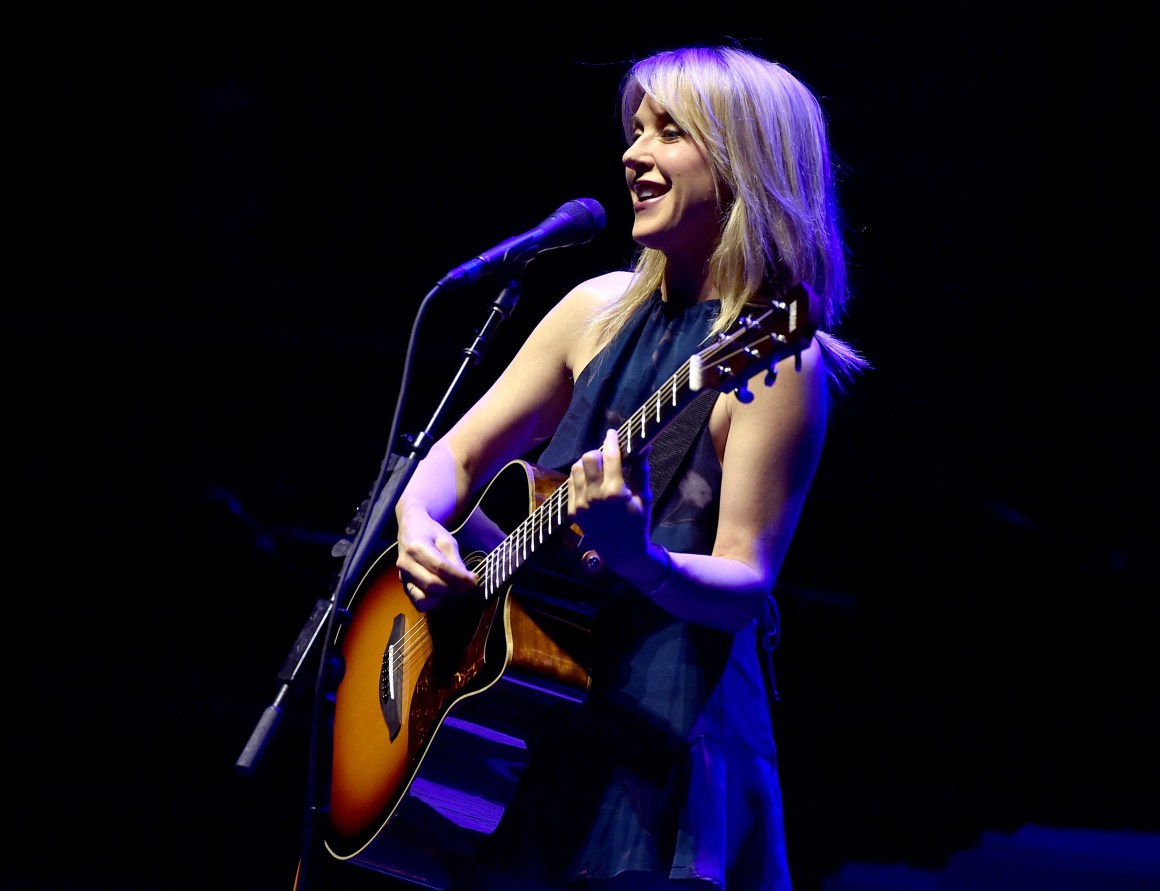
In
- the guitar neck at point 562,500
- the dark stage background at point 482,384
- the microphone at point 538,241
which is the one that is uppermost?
the microphone at point 538,241

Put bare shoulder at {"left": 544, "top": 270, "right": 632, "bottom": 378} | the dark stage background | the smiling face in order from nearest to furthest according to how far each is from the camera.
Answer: the smiling face → bare shoulder at {"left": 544, "top": 270, "right": 632, "bottom": 378} → the dark stage background

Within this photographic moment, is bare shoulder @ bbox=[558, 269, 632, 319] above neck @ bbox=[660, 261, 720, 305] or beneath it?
beneath

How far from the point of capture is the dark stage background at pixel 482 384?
4000 mm

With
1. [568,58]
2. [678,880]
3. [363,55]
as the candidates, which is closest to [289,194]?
[363,55]

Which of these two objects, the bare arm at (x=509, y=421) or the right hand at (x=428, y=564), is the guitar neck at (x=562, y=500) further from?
the bare arm at (x=509, y=421)

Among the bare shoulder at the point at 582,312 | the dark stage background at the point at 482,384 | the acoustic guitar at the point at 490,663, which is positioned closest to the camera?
the acoustic guitar at the point at 490,663

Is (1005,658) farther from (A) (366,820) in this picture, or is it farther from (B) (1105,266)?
(A) (366,820)

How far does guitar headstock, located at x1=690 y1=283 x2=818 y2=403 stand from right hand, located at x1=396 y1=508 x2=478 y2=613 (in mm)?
655

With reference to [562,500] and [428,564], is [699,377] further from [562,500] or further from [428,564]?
[428,564]

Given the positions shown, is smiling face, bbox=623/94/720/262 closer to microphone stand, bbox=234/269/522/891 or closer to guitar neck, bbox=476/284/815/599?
microphone stand, bbox=234/269/522/891

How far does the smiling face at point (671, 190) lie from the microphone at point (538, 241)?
128 millimetres

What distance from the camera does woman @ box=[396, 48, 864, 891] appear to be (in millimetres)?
1849

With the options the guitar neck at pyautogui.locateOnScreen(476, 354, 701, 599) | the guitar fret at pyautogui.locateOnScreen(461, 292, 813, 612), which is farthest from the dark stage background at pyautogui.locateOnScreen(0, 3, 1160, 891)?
the guitar fret at pyautogui.locateOnScreen(461, 292, 813, 612)

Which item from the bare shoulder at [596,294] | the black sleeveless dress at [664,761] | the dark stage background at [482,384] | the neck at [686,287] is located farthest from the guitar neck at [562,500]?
the dark stage background at [482,384]
